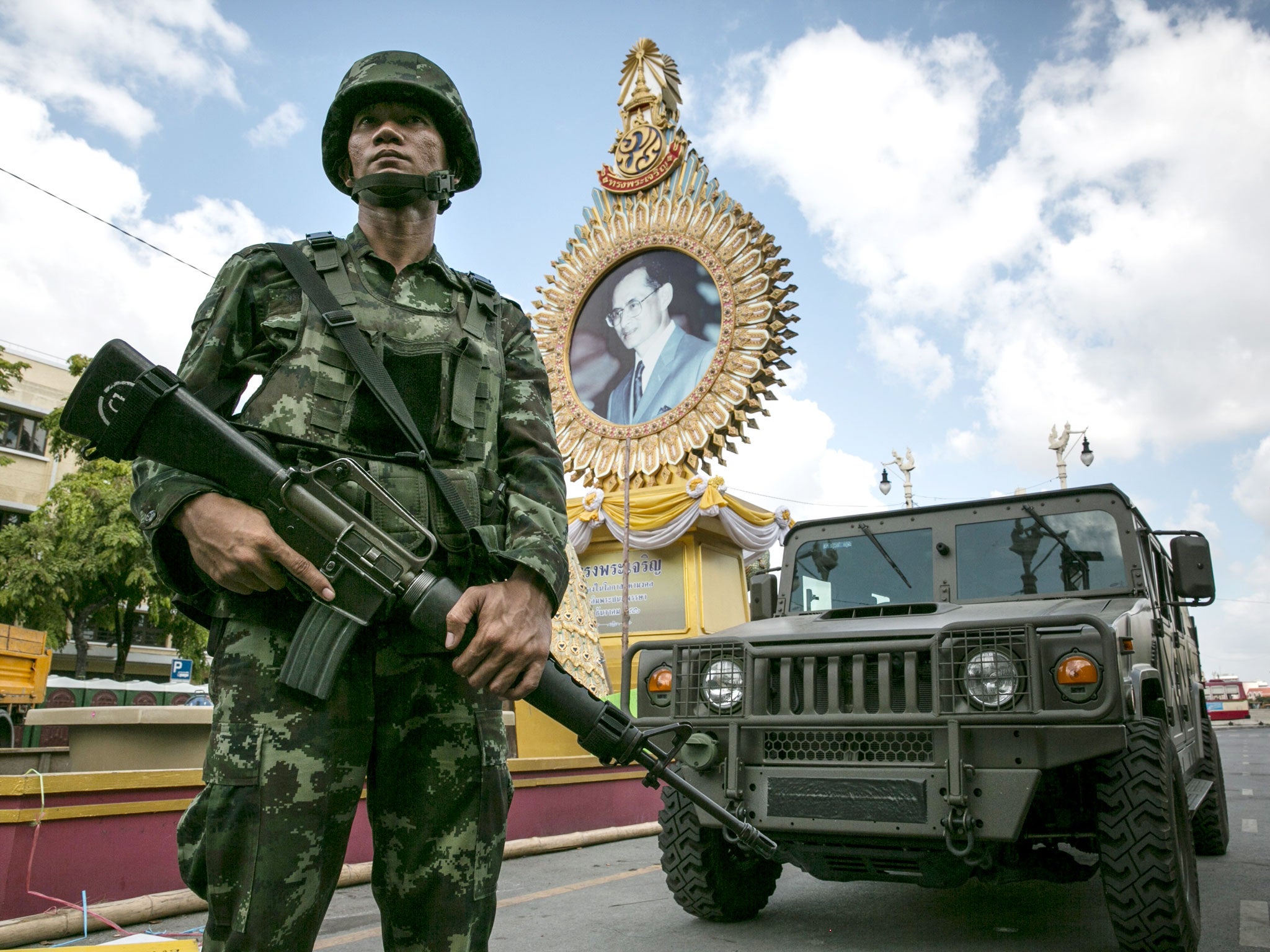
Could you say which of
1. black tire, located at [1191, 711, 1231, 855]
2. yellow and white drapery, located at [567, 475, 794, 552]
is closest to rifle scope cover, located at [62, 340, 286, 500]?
black tire, located at [1191, 711, 1231, 855]

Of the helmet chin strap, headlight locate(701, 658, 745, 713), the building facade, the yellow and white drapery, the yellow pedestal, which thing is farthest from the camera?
the building facade

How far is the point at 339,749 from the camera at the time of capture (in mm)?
1646

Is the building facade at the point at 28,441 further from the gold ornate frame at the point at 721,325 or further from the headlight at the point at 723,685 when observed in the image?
the headlight at the point at 723,685

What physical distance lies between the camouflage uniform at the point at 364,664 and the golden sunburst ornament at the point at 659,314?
12038 mm

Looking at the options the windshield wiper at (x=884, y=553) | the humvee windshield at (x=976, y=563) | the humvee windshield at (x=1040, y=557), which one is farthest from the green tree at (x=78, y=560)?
the humvee windshield at (x=1040, y=557)

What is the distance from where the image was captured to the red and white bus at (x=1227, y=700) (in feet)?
146

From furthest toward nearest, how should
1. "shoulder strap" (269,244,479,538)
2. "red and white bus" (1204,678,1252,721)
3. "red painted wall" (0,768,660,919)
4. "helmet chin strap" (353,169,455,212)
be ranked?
"red and white bus" (1204,678,1252,721) → "red painted wall" (0,768,660,919) → "helmet chin strap" (353,169,455,212) → "shoulder strap" (269,244,479,538)

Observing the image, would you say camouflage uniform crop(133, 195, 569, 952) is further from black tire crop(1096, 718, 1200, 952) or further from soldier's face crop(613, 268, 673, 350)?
soldier's face crop(613, 268, 673, 350)

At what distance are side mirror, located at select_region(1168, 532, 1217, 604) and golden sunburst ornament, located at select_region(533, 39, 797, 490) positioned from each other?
29.9ft

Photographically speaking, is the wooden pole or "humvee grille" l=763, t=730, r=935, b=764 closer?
"humvee grille" l=763, t=730, r=935, b=764

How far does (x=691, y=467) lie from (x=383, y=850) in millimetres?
12821

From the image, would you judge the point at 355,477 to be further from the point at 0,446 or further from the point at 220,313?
the point at 0,446

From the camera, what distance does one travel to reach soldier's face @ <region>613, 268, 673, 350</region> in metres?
15.2

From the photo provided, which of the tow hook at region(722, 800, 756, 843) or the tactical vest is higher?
the tactical vest
